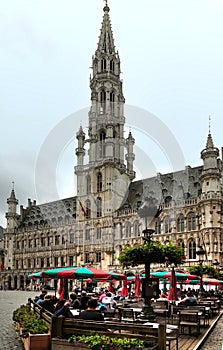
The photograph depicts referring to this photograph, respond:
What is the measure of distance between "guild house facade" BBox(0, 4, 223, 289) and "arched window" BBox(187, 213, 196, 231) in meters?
0.03

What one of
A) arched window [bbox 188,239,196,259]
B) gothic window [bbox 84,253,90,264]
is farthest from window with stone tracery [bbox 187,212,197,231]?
gothic window [bbox 84,253,90,264]

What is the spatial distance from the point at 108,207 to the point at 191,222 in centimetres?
1700

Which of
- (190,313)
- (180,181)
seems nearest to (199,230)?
(180,181)

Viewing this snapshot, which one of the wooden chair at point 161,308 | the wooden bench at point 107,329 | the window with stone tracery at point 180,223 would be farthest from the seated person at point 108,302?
the window with stone tracery at point 180,223

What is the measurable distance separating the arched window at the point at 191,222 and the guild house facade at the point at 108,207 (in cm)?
3

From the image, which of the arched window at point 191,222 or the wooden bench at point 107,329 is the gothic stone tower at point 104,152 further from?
the wooden bench at point 107,329

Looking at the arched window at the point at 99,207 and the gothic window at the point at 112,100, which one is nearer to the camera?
the arched window at the point at 99,207

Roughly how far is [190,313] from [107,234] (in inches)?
2215

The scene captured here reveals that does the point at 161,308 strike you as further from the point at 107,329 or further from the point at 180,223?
the point at 180,223

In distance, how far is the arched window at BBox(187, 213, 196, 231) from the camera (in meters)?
62.4

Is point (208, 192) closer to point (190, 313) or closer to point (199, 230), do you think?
point (199, 230)

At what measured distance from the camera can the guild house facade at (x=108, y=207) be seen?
61.8 metres

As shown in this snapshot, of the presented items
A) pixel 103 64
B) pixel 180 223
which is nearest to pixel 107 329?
pixel 180 223

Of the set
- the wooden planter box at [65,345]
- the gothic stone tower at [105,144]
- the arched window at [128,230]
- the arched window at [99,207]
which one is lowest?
the wooden planter box at [65,345]
